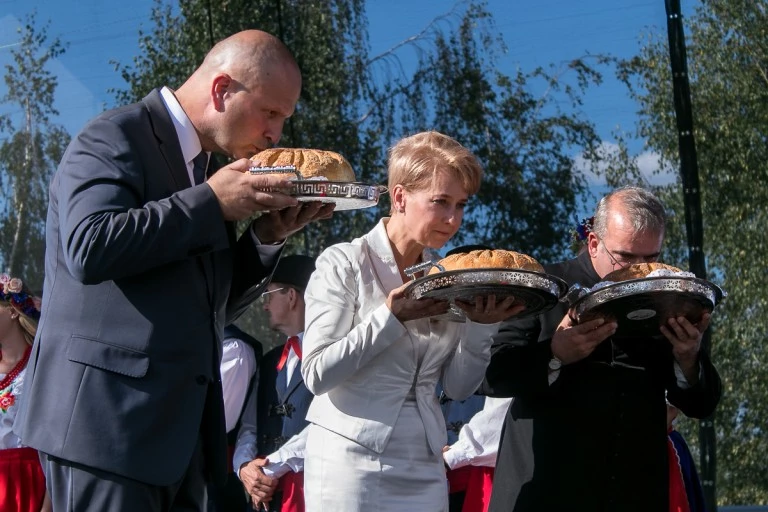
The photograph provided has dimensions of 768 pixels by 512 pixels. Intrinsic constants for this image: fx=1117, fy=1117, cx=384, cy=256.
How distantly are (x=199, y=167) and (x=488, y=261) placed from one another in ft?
2.54

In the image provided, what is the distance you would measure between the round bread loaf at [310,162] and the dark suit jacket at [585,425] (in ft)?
2.89

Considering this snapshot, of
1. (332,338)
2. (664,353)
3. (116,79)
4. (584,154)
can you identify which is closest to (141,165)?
(332,338)

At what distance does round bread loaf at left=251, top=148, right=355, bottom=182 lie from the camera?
8.01ft

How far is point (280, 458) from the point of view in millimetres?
4457

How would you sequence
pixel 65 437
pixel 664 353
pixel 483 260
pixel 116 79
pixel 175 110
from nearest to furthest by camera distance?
pixel 65 437 → pixel 175 110 → pixel 483 260 → pixel 664 353 → pixel 116 79

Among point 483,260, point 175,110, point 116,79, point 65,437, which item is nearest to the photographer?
point 65,437

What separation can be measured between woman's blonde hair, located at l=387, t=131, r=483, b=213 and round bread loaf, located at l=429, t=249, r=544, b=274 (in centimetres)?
30

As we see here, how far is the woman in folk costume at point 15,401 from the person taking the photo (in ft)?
14.9

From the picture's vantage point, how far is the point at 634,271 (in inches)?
117

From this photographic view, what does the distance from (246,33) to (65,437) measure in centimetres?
96

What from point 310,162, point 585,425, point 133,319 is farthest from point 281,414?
point 133,319

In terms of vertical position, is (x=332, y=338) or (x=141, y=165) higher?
(x=141, y=165)

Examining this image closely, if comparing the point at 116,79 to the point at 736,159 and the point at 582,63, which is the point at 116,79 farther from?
the point at 736,159

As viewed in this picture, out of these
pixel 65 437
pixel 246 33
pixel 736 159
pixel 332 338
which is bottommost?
pixel 65 437
